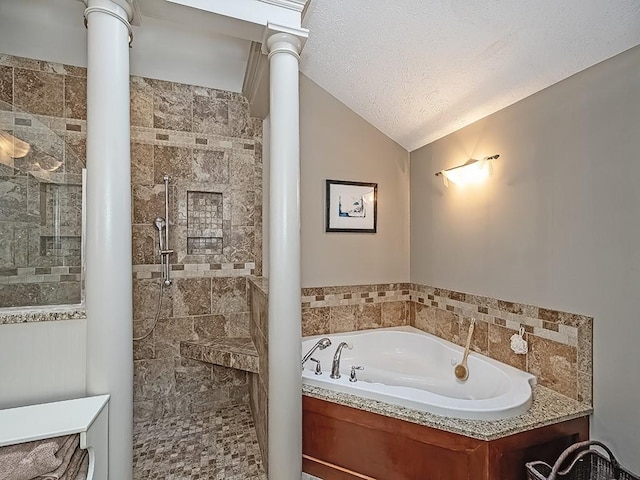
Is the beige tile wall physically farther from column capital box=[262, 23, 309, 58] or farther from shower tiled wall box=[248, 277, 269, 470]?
column capital box=[262, 23, 309, 58]

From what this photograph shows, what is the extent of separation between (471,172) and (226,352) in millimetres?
2278

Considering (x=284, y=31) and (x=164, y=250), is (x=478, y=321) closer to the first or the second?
(x=284, y=31)

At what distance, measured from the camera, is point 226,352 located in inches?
96.4

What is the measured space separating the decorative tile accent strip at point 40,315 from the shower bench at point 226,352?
1.10 metres

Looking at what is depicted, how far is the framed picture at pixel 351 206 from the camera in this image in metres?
2.92

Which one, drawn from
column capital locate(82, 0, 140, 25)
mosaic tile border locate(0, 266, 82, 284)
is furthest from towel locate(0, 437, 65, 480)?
column capital locate(82, 0, 140, 25)

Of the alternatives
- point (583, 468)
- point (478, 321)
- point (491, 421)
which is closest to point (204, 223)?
point (478, 321)

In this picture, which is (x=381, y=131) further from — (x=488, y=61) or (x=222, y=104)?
(x=222, y=104)

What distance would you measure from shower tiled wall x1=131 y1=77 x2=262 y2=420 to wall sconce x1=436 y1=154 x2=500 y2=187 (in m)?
1.65

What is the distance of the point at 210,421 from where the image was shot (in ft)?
8.75

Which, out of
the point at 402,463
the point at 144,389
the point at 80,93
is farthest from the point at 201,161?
the point at 402,463

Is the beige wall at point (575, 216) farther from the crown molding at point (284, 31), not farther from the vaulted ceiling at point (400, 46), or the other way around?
the crown molding at point (284, 31)

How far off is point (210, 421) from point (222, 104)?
106 inches

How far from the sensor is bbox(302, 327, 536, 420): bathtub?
168 centimetres
